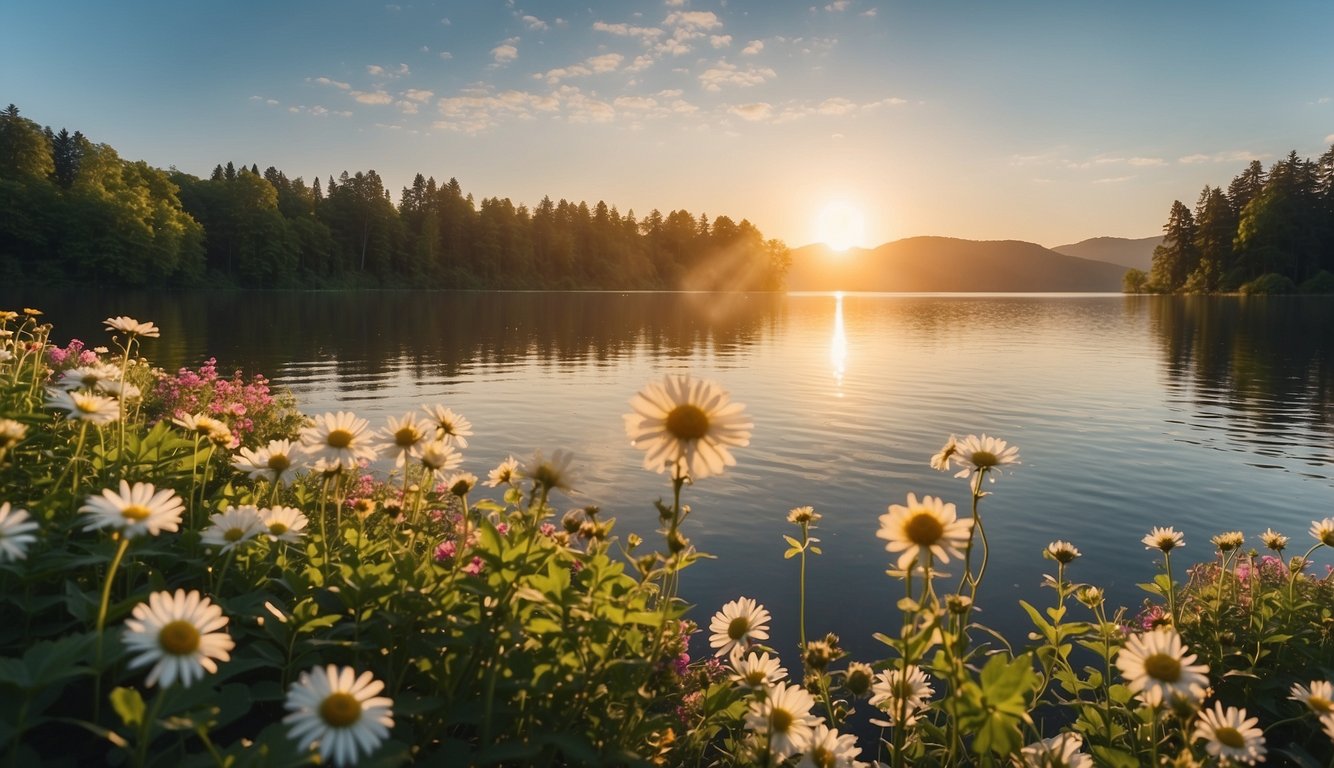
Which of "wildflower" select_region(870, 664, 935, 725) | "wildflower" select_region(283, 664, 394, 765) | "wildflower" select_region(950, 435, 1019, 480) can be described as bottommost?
"wildflower" select_region(870, 664, 935, 725)

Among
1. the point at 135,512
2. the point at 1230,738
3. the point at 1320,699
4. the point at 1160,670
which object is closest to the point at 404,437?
the point at 135,512

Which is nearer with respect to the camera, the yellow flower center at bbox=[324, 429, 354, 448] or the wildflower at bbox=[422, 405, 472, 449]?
the yellow flower center at bbox=[324, 429, 354, 448]

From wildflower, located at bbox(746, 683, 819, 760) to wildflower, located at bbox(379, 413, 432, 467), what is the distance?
1.98 meters

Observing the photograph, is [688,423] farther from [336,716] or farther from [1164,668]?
[1164,668]

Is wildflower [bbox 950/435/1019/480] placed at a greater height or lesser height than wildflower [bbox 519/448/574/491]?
lesser

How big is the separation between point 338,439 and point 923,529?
2.69m

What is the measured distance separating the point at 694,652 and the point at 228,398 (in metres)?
9.78

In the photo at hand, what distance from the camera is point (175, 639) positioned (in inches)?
86.2

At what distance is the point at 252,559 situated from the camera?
161 inches

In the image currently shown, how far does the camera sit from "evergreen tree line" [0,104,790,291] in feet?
262

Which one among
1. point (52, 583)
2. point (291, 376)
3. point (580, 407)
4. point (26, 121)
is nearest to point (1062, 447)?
point (580, 407)

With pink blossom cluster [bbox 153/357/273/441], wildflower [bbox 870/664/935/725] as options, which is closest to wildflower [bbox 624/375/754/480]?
wildflower [bbox 870/664/935/725]

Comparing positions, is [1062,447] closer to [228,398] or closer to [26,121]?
[228,398]

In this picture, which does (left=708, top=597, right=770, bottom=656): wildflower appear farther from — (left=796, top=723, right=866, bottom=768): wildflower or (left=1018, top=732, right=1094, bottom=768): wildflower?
(left=1018, top=732, right=1094, bottom=768): wildflower
